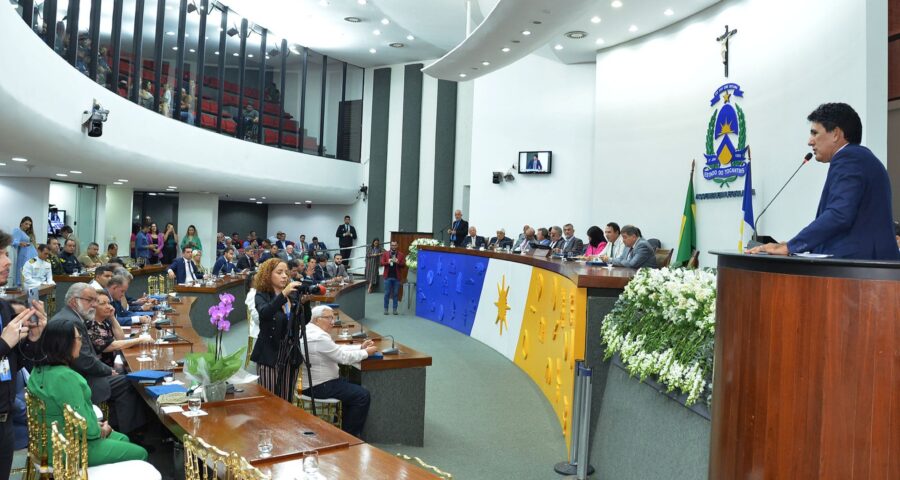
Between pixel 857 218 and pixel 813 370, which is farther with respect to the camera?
pixel 857 218

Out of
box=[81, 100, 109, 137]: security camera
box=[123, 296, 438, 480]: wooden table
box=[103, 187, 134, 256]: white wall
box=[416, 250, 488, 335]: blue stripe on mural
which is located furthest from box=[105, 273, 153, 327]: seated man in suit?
box=[103, 187, 134, 256]: white wall

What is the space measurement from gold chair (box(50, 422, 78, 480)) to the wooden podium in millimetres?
2438

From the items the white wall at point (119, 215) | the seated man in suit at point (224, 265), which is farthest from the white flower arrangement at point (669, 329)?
the white wall at point (119, 215)

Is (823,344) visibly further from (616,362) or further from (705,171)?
(705,171)

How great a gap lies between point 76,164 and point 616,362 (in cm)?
995

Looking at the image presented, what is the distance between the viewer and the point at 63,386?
117 inches

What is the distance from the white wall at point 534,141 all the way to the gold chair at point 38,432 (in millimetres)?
9475

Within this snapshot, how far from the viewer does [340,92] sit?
65.2 feet

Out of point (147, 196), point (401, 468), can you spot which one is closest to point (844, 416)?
point (401, 468)

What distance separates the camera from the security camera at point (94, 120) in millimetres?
8656

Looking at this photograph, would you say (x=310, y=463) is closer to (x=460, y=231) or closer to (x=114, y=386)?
(x=114, y=386)

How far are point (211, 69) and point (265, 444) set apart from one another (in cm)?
1522

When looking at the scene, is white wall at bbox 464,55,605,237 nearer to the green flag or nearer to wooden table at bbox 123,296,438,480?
the green flag

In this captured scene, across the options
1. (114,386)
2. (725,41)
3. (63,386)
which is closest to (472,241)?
(725,41)
